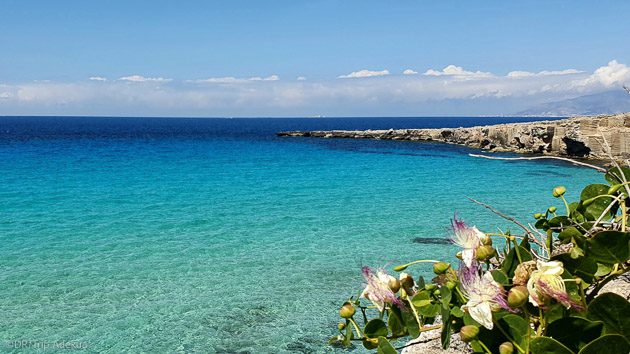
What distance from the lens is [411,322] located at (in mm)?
1430

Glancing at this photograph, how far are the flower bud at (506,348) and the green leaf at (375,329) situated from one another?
1.47 ft

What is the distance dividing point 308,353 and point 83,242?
24.4ft

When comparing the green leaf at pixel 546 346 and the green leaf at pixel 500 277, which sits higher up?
the green leaf at pixel 500 277

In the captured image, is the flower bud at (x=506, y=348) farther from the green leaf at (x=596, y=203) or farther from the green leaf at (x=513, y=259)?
the green leaf at (x=596, y=203)

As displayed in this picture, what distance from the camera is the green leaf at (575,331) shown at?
1077 mm

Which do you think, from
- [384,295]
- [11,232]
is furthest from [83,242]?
[384,295]

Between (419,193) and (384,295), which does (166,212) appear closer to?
(419,193)

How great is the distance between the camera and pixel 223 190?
19094 millimetres

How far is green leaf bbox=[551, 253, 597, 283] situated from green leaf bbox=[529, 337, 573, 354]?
10.1 inches

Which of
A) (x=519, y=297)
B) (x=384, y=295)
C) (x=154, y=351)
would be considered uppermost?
(x=519, y=297)

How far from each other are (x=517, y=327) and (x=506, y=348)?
6 cm

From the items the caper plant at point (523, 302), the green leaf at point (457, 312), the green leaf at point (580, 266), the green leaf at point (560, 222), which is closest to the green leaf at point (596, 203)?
the green leaf at point (560, 222)

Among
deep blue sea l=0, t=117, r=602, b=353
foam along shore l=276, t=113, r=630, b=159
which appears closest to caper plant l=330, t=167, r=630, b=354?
deep blue sea l=0, t=117, r=602, b=353

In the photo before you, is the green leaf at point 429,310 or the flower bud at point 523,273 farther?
the green leaf at point 429,310
